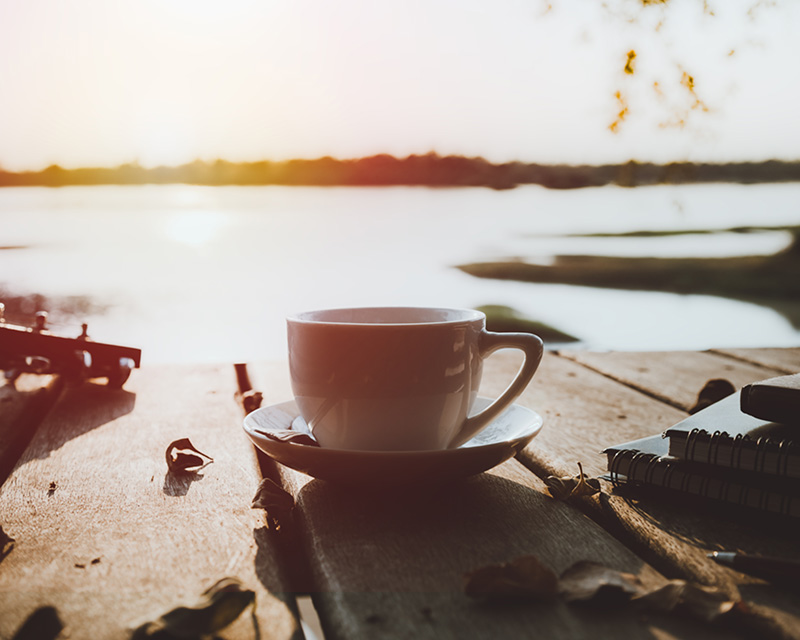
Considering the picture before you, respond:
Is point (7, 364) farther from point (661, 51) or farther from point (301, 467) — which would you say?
point (661, 51)

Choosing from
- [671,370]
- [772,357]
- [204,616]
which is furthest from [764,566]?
[772,357]

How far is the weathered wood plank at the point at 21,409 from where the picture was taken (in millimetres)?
840

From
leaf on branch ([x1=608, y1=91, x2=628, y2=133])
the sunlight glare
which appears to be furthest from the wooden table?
the sunlight glare

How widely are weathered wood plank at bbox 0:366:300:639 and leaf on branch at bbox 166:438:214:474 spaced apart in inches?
0.5

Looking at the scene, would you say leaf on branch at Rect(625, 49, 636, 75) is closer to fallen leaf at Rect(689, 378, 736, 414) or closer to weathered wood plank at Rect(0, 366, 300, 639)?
fallen leaf at Rect(689, 378, 736, 414)

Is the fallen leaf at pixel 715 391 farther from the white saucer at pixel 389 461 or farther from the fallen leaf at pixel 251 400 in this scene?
the fallen leaf at pixel 251 400

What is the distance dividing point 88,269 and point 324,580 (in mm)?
6350

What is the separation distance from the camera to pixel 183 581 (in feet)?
A: 1.61

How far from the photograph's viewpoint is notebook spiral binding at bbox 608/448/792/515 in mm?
593

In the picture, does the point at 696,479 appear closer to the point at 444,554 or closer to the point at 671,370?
the point at 444,554

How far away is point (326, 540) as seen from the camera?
0.55 m

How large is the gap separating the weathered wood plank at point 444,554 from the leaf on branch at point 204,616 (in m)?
0.07

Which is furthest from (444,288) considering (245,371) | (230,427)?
(230,427)

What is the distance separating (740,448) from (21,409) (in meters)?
1.04
